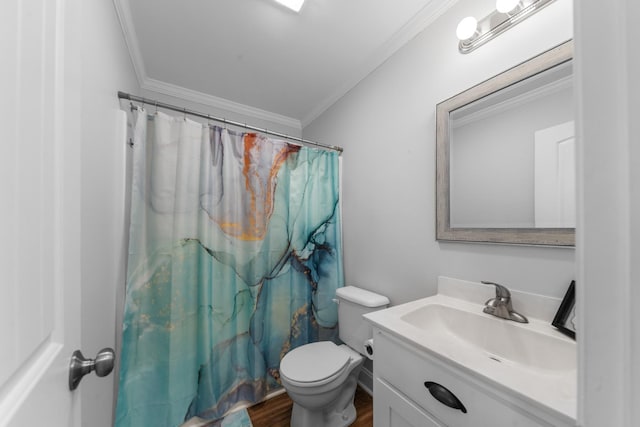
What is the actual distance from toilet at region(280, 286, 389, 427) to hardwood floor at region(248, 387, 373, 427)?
8cm

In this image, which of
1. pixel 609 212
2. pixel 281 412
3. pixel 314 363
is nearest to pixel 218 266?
pixel 314 363

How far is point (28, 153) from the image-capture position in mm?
321

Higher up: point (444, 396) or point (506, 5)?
point (506, 5)

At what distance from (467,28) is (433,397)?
148cm

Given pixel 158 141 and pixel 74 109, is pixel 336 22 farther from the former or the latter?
pixel 74 109

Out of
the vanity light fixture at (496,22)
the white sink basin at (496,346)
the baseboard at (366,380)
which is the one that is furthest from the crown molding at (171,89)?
the baseboard at (366,380)

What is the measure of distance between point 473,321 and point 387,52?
5.23 ft

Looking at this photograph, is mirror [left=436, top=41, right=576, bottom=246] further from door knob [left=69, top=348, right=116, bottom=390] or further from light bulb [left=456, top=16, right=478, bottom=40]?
door knob [left=69, top=348, right=116, bottom=390]

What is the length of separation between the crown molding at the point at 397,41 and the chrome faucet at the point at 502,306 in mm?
1367

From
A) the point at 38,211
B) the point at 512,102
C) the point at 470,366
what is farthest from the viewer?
the point at 512,102

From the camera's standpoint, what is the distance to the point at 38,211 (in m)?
0.35

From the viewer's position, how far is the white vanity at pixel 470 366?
0.57 m

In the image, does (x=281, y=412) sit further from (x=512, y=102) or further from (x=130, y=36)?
(x=130, y=36)

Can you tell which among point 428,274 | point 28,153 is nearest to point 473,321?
point 428,274
